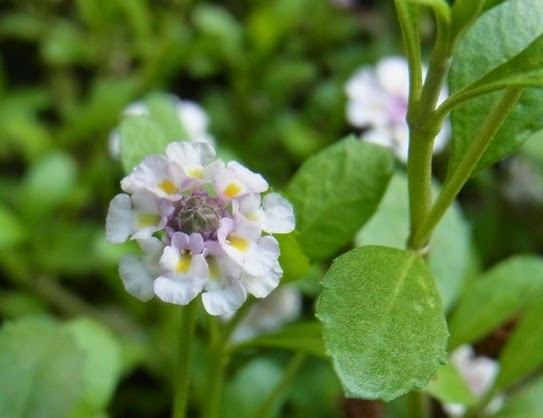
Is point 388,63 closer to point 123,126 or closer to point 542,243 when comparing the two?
point 542,243

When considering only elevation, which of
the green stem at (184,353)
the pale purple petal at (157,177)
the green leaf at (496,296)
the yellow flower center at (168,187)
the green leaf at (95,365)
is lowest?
the green leaf at (95,365)

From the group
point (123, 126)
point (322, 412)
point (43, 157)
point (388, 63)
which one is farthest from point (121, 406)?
point (388, 63)

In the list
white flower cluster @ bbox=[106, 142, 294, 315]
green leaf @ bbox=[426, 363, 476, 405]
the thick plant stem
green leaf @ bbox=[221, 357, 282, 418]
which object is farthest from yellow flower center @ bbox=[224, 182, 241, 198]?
green leaf @ bbox=[221, 357, 282, 418]

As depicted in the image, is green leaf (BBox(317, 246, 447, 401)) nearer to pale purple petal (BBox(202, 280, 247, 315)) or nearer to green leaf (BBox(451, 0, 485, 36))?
pale purple petal (BBox(202, 280, 247, 315))

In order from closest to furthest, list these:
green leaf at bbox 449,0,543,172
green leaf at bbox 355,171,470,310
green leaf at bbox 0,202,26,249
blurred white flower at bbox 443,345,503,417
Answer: green leaf at bbox 449,0,543,172 → green leaf at bbox 355,171,470,310 → blurred white flower at bbox 443,345,503,417 → green leaf at bbox 0,202,26,249

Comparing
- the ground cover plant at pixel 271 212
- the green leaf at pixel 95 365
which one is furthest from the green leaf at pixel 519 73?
the green leaf at pixel 95 365

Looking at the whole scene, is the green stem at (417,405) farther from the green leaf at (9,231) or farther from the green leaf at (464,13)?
the green leaf at (9,231)
